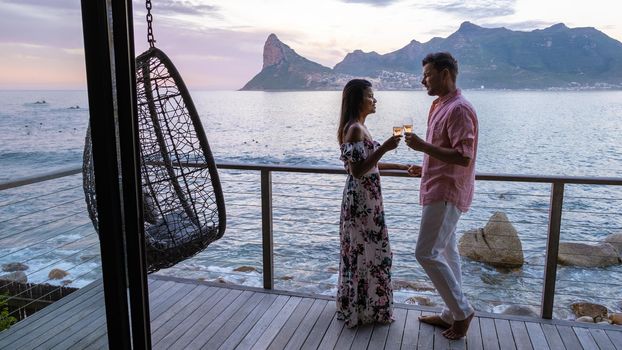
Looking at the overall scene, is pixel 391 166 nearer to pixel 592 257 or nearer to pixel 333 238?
pixel 333 238

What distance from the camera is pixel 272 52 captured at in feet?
52.2

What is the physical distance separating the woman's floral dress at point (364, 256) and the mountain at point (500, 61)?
979cm

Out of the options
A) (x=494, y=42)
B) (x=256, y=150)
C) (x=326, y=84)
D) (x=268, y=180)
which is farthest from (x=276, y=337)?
(x=256, y=150)

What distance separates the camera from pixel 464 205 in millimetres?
2389

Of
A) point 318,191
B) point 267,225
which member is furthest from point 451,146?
point 318,191

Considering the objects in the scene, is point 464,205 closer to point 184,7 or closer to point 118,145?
point 118,145

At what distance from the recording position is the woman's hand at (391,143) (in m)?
2.33

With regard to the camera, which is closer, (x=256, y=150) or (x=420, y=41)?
(x=420, y=41)

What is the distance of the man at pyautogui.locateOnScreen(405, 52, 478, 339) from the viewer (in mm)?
2248

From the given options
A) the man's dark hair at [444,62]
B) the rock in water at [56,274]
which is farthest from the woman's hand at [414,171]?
the rock in water at [56,274]

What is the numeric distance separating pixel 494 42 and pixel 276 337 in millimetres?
14484

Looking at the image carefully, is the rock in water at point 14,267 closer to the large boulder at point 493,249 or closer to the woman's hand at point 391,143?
the woman's hand at point 391,143

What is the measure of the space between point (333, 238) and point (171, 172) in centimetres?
464

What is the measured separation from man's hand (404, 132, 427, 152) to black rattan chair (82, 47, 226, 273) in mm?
969
